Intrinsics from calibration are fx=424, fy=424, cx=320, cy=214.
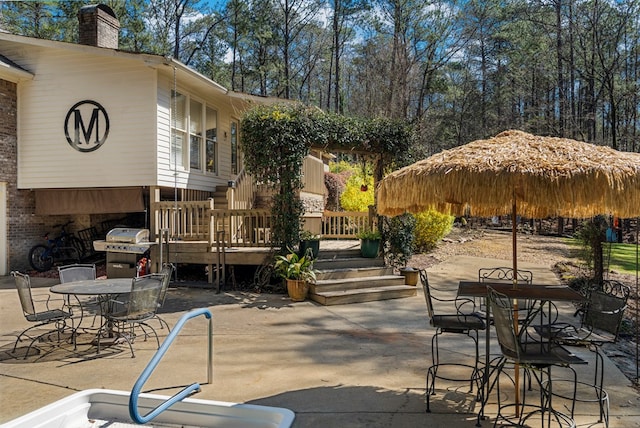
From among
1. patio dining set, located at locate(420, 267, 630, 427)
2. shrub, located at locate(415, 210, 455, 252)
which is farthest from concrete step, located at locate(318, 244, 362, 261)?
patio dining set, located at locate(420, 267, 630, 427)

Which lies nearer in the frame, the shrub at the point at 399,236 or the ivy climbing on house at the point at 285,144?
the ivy climbing on house at the point at 285,144

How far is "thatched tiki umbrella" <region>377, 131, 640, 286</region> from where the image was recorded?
10.2 feet

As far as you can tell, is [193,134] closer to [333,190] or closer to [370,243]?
[370,243]

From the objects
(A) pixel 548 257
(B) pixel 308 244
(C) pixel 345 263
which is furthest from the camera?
(A) pixel 548 257

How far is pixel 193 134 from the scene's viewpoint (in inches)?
472

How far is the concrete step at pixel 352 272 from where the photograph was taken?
870 centimetres

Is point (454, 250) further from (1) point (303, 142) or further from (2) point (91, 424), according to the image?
(2) point (91, 424)

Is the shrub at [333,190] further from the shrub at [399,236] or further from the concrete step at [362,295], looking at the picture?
the concrete step at [362,295]

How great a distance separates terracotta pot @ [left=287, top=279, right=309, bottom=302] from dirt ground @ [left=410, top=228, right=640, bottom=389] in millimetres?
4568

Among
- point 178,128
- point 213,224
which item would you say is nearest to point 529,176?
point 213,224

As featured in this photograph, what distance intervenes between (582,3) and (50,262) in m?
19.2

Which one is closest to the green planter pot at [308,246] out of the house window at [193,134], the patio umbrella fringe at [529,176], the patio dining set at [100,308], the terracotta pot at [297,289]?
the terracotta pot at [297,289]

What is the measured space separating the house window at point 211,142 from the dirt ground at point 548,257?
6.69 meters

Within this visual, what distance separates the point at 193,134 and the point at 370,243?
19.8ft
